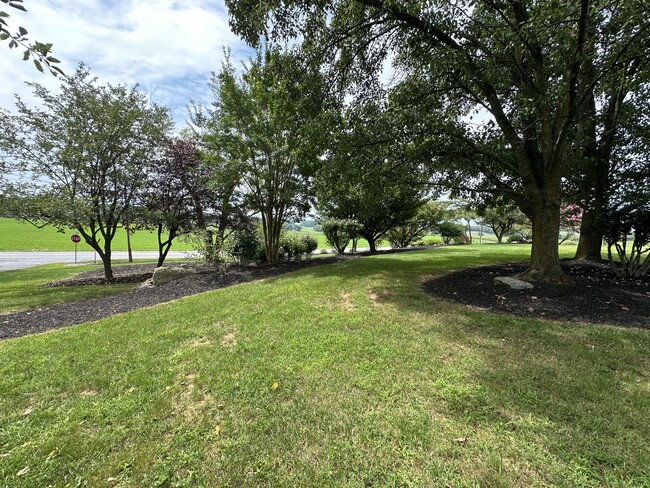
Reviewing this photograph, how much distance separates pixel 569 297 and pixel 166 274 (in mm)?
9475

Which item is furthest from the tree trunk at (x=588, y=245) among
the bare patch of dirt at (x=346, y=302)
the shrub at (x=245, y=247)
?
the shrub at (x=245, y=247)

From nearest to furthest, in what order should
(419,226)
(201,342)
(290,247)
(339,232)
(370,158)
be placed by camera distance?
(201,342)
(370,158)
(290,247)
(339,232)
(419,226)

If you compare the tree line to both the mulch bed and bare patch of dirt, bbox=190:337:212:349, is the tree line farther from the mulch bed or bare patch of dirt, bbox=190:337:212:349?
bare patch of dirt, bbox=190:337:212:349

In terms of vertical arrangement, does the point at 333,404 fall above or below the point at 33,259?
below

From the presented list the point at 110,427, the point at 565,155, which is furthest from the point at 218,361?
the point at 565,155

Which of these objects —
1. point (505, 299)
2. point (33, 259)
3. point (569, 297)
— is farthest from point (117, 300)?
point (33, 259)

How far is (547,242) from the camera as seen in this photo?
511 centimetres

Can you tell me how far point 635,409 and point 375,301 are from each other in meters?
3.04

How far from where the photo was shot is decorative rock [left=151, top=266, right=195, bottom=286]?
7.73 metres

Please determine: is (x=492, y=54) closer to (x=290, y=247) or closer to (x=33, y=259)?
(x=290, y=247)

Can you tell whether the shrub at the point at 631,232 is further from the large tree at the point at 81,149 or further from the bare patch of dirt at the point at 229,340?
the large tree at the point at 81,149

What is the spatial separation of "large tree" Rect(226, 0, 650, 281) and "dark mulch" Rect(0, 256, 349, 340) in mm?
5712

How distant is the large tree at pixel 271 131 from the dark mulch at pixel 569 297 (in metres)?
4.40

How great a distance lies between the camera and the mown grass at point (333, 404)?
160 cm
